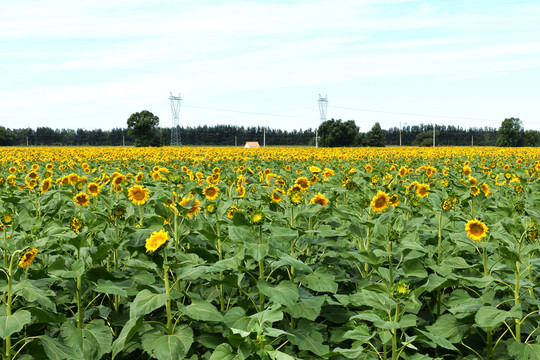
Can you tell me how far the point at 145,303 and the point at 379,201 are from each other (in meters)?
2.45

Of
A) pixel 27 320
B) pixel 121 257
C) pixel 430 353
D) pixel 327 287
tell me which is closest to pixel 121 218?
pixel 121 257

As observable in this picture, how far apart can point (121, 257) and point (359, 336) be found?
1.81 meters

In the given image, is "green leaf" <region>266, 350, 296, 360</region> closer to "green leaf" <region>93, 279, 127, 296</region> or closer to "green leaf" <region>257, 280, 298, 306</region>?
"green leaf" <region>257, 280, 298, 306</region>

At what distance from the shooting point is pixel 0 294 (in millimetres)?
3041

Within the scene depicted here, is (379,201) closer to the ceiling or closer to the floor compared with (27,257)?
closer to the ceiling

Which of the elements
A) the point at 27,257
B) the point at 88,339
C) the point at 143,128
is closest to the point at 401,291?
the point at 88,339

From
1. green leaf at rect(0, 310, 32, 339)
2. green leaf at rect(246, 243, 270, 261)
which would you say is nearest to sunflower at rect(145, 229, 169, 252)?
green leaf at rect(246, 243, 270, 261)

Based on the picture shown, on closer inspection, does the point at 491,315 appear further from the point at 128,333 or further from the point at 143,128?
the point at 143,128

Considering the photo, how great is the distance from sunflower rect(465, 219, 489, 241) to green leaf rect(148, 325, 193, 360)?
2071 millimetres

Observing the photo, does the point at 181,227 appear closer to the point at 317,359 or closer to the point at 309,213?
the point at 309,213

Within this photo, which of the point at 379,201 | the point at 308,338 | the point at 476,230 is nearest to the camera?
the point at 308,338

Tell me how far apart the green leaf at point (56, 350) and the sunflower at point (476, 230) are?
2.68m

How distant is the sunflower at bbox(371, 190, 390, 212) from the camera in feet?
13.9

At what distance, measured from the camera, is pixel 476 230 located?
3402mm
